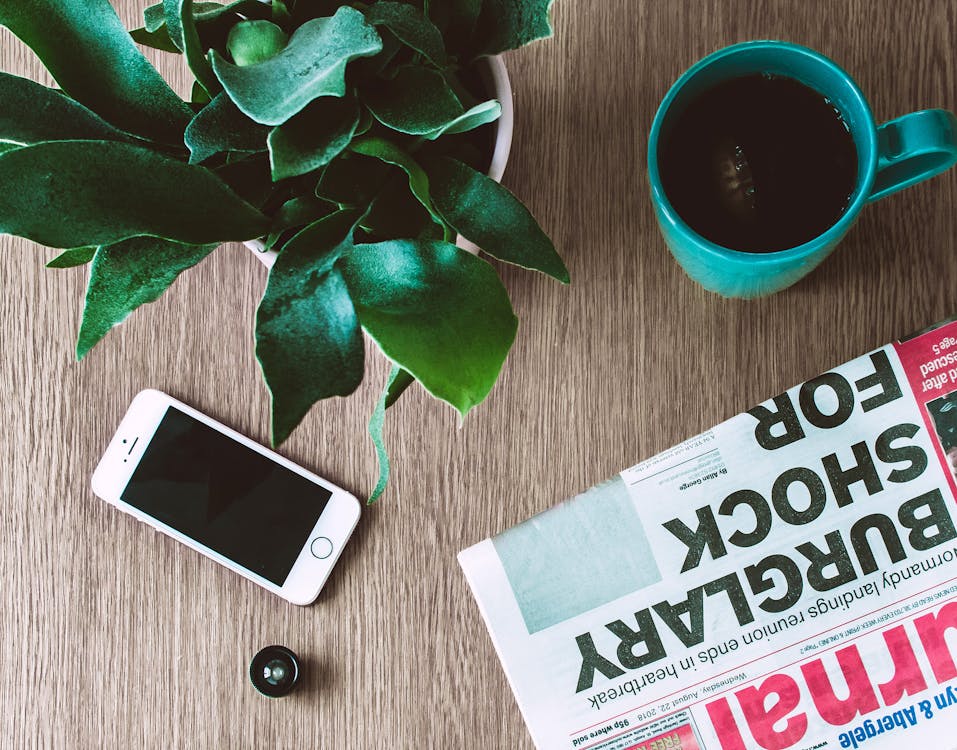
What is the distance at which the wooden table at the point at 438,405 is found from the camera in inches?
19.3

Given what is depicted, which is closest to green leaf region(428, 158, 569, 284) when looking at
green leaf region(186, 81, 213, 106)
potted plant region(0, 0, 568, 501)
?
potted plant region(0, 0, 568, 501)

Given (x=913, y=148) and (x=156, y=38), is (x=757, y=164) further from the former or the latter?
(x=156, y=38)

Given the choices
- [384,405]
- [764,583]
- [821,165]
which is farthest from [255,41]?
[764,583]

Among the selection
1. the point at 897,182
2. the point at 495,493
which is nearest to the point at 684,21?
the point at 897,182

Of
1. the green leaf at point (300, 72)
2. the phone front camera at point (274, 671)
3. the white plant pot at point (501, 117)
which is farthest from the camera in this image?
the phone front camera at point (274, 671)

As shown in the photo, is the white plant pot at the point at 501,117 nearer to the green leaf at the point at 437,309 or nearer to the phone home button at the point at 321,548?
the green leaf at the point at 437,309

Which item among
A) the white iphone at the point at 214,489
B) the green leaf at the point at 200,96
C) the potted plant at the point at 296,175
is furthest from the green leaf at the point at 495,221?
the white iphone at the point at 214,489

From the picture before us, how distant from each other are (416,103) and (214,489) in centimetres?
29

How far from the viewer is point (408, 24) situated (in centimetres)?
32

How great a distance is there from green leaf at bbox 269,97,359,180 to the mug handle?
0.22 m

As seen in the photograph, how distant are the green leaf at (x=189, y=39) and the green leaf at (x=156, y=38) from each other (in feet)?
0.06

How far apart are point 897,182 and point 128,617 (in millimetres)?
474

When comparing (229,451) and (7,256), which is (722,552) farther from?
(7,256)

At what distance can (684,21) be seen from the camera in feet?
1.61
